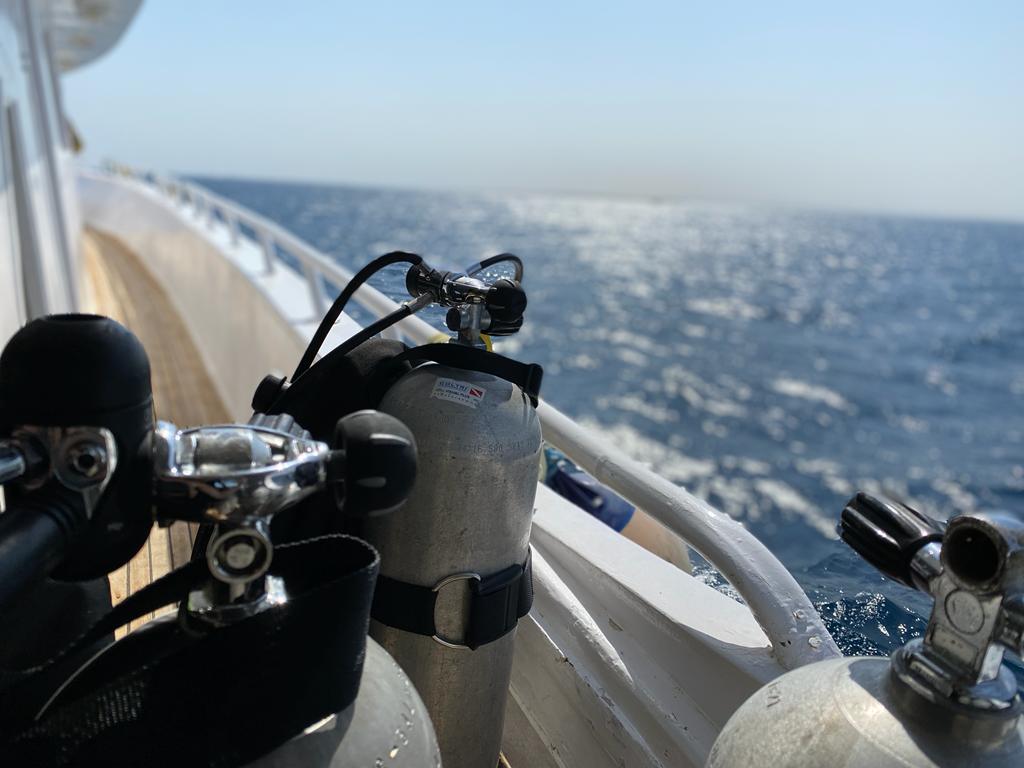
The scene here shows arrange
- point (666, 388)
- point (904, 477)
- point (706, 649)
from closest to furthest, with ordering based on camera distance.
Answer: point (706, 649) < point (904, 477) < point (666, 388)

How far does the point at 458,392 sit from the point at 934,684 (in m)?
0.70

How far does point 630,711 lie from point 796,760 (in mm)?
667

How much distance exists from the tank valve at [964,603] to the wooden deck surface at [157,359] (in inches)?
67.6

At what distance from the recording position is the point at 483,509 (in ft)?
4.12

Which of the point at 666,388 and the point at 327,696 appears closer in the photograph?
the point at 327,696

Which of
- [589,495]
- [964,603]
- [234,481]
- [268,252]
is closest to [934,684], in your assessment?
[964,603]

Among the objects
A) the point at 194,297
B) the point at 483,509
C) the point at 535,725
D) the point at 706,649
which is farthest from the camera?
the point at 194,297

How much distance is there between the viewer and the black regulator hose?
1.28 meters

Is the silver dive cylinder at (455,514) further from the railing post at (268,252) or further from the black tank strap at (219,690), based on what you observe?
the railing post at (268,252)

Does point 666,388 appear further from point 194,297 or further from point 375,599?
point 375,599

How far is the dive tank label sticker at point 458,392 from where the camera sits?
1250mm

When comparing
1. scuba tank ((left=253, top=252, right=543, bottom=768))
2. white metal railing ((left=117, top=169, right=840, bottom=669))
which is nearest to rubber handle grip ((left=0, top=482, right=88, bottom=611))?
scuba tank ((left=253, top=252, right=543, bottom=768))

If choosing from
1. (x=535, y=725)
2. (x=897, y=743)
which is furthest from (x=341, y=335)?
(x=897, y=743)

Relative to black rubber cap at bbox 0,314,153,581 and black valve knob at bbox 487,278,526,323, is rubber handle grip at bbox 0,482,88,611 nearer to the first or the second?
black rubber cap at bbox 0,314,153,581
